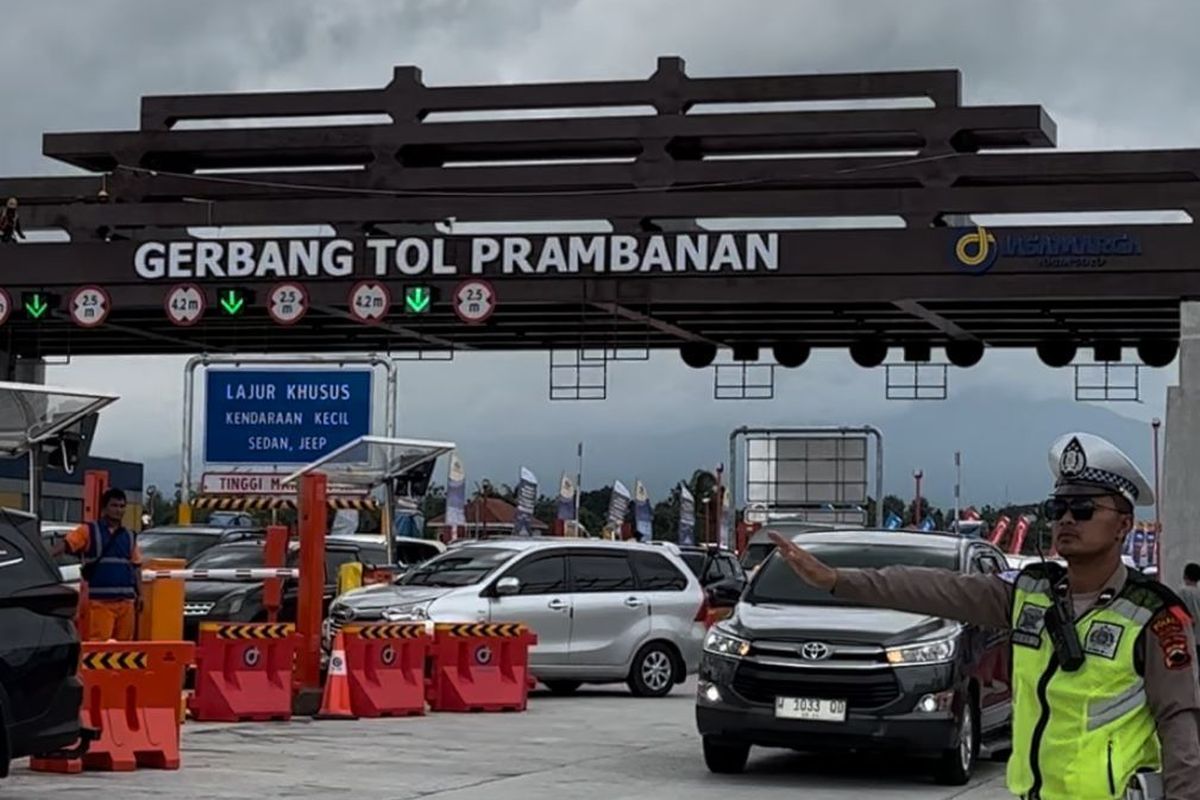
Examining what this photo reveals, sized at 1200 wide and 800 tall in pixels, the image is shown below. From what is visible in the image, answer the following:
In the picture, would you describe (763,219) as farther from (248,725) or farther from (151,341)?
(248,725)

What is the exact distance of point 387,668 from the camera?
19.6 meters

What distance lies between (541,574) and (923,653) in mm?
8685

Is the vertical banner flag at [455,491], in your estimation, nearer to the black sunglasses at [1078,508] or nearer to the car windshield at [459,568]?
the car windshield at [459,568]

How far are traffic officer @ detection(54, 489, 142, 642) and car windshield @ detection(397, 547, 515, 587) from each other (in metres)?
4.31

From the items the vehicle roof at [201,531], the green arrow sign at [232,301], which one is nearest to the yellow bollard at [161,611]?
the vehicle roof at [201,531]

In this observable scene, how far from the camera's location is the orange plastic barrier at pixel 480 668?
20.4 meters

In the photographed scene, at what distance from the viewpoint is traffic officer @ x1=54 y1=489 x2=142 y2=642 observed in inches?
728

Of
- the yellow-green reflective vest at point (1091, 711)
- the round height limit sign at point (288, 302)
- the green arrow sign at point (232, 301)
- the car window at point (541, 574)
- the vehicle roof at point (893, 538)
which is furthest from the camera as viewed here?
the green arrow sign at point (232, 301)

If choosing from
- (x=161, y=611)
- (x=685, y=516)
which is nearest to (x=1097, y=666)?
(x=161, y=611)

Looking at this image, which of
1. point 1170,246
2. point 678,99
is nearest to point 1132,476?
point 1170,246

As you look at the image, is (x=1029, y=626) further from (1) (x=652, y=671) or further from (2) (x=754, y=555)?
(2) (x=754, y=555)

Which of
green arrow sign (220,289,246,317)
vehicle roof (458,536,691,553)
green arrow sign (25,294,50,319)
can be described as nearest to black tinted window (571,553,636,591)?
vehicle roof (458,536,691,553)

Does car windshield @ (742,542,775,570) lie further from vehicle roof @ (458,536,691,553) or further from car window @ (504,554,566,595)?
car window @ (504,554,566,595)

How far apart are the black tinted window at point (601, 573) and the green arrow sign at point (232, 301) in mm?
10264
